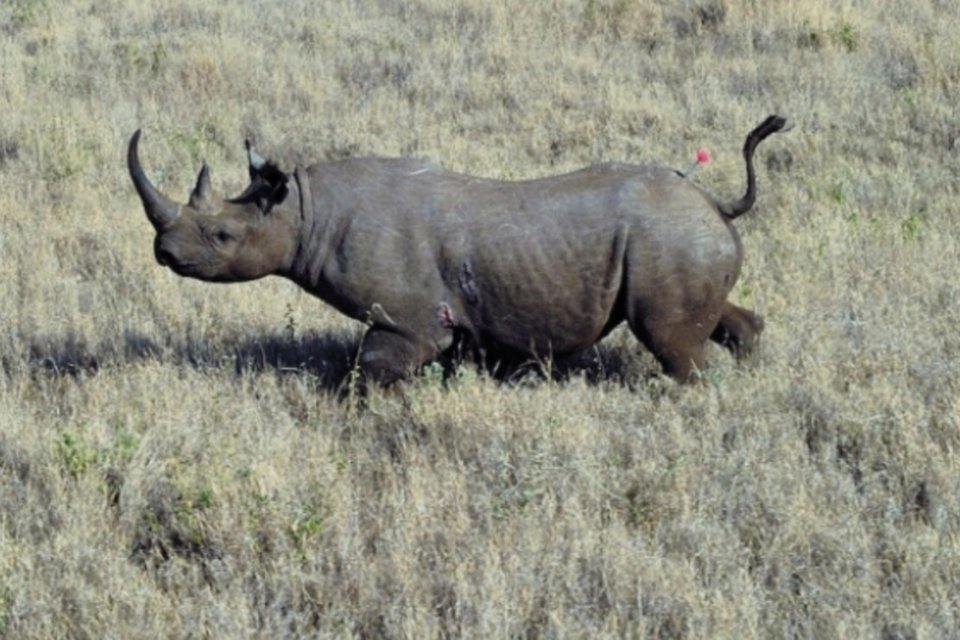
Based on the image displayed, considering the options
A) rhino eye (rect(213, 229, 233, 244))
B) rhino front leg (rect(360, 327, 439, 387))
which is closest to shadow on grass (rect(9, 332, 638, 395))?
rhino front leg (rect(360, 327, 439, 387))

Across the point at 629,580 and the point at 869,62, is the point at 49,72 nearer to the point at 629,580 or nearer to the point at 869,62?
the point at 869,62

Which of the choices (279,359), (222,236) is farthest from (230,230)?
(279,359)

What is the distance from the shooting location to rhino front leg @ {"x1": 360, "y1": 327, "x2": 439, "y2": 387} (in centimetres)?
799

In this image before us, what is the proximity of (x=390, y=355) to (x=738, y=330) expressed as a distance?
189cm

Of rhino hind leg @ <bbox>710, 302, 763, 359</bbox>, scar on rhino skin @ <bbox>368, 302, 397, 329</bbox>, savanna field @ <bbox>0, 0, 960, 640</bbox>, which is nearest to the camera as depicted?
savanna field @ <bbox>0, 0, 960, 640</bbox>

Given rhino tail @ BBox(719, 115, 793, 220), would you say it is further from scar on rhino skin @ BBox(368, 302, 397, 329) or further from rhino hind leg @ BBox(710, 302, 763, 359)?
scar on rhino skin @ BBox(368, 302, 397, 329)

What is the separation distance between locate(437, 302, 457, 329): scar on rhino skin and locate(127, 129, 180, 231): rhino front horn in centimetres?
135

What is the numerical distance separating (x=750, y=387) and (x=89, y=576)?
336 cm

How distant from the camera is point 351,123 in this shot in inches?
546

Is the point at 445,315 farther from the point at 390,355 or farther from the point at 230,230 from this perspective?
the point at 230,230

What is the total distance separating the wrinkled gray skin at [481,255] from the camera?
7918mm

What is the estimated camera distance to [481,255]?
8008 mm

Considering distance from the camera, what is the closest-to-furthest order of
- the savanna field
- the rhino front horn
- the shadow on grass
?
the savanna field < the rhino front horn < the shadow on grass

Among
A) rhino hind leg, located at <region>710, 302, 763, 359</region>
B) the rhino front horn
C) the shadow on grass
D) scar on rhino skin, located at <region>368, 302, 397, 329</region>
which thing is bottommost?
the shadow on grass
